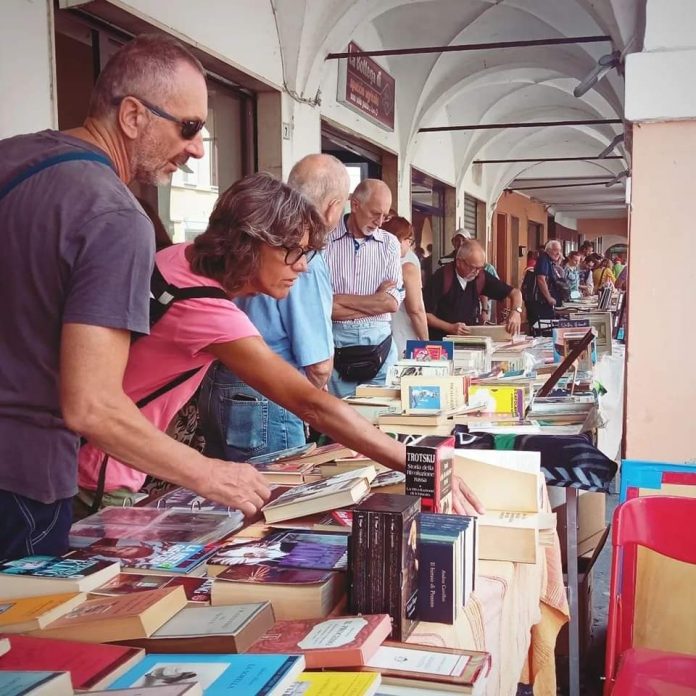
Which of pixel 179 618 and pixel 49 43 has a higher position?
pixel 49 43

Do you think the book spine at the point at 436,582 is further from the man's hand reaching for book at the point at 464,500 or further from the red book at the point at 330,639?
the man's hand reaching for book at the point at 464,500

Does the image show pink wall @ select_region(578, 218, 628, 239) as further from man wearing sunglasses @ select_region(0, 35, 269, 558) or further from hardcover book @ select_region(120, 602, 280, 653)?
hardcover book @ select_region(120, 602, 280, 653)

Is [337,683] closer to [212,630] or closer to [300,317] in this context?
[212,630]

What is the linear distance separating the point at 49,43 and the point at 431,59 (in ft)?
22.5

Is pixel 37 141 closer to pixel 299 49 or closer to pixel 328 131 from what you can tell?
pixel 299 49

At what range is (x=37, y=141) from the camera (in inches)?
60.3

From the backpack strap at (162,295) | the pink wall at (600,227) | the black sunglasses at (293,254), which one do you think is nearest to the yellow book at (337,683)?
the backpack strap at (162,295)

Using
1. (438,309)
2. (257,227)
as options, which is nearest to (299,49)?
(438,309)

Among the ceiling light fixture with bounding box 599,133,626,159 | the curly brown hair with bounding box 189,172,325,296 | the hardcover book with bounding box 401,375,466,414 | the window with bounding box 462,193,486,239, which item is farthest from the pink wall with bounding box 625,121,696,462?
the window with bounding box 462,193,486,239

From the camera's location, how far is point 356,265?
405 centimetres

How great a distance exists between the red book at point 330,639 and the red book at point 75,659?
0.56ft

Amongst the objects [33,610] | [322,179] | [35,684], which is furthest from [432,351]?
[35,684]

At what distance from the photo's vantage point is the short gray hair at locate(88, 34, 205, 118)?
5.34ft

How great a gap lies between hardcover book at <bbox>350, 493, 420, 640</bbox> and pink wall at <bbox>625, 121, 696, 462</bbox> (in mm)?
3065
